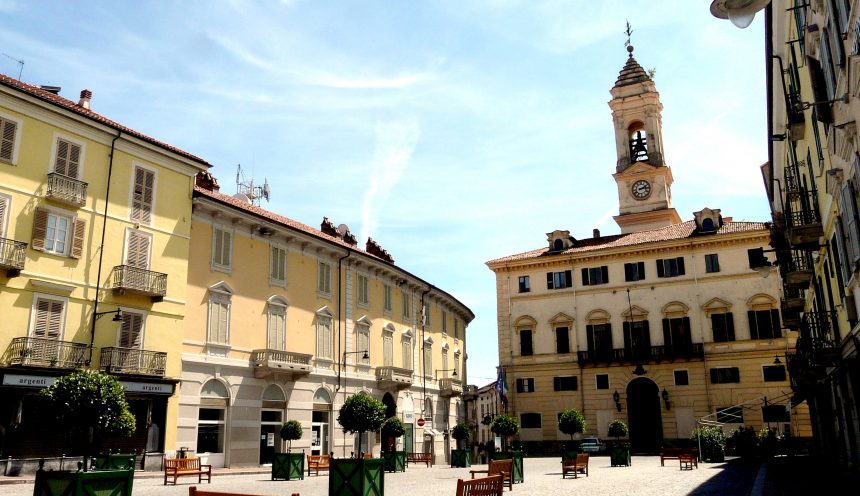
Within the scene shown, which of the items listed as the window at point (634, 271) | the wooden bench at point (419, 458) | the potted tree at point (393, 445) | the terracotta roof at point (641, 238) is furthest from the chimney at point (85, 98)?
the window at point (634, 271)

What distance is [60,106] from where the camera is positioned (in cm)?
2439

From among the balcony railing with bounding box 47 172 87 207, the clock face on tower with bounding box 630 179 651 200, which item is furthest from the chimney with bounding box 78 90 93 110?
the clock face on tower with bounding box 630 179 651 200

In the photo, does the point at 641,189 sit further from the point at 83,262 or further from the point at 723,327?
the point at 83,262

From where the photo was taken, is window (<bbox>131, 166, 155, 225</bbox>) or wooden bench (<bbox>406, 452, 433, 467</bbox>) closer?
window (<bbox>131, 166, 155, 225</bbox>)

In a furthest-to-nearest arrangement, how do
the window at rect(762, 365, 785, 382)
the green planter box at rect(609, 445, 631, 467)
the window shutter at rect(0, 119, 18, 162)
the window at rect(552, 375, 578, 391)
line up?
the window at rect(552, 375, 578, 391)
the window at rect(762, 365, 785, 382)
the green planter box at rect(609, 445, 631, 467)
the window shutter at rect(0, 119, 18, 162)

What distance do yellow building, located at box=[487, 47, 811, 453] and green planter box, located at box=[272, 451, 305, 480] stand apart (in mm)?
29459

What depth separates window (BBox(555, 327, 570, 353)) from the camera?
178 feet

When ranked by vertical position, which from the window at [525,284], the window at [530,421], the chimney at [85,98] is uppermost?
the chimney at [85,98]

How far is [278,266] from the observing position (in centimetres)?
3316

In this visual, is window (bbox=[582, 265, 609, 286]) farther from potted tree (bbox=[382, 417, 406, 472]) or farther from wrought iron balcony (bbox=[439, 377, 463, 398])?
potted tree (bbox=[382, 417, 406, 472])

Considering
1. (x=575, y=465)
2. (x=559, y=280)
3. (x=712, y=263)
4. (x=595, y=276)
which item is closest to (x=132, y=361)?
(x=575, y=465)

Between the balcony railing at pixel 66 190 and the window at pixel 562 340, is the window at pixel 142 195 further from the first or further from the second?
the window at pixel 562 340

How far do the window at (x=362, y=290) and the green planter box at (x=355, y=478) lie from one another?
77.0ft

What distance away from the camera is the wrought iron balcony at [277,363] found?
3039 centimetres
